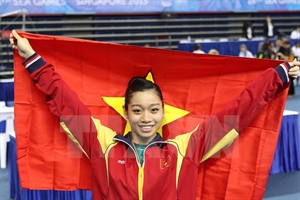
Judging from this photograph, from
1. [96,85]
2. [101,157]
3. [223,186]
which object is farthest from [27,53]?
[223,186]

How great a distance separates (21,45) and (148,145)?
0.75 meters

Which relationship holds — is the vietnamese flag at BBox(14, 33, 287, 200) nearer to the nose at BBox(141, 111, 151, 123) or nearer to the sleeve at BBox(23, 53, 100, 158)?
the sleeve at BBox(23, 53, 100, 158)

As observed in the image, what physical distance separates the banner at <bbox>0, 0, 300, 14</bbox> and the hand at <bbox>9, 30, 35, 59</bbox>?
33.8 ft

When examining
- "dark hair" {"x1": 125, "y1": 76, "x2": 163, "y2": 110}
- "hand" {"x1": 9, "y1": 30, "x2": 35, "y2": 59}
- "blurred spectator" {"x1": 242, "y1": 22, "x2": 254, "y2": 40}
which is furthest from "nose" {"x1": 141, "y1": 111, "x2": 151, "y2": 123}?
"blurred spectator" {"x1": 242, "y1": 22, "x2": 254, "y2": 40}

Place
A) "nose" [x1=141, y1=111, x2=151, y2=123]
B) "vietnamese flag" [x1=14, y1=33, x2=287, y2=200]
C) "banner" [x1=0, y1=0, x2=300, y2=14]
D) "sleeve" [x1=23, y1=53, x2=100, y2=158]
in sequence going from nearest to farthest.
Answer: "nose" [x1=141, y1=111, x2=151, y2=123], "sleeve" [x1=23, y1=53, x2=100, y2=158], "vietnamese flag" [x1=14, y1=33, x2=287, y2=200], "banner" [x1=0, y1=0, x2=300, y2=14]

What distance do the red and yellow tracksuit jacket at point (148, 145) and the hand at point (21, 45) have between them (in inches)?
1.8

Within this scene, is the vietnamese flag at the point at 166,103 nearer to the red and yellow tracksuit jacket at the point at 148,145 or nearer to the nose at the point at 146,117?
the red and yellow tracksuit jacket at the point at 148,145

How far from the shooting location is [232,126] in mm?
2508

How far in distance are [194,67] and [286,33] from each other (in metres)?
15.8

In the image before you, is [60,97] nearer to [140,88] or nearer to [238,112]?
[140,88]

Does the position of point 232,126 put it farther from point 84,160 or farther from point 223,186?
point 84,160

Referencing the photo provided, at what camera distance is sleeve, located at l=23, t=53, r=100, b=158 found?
247cm

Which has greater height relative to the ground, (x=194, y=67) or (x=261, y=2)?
(x=261, y=2)

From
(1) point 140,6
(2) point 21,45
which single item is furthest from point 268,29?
(2) point 21,45
